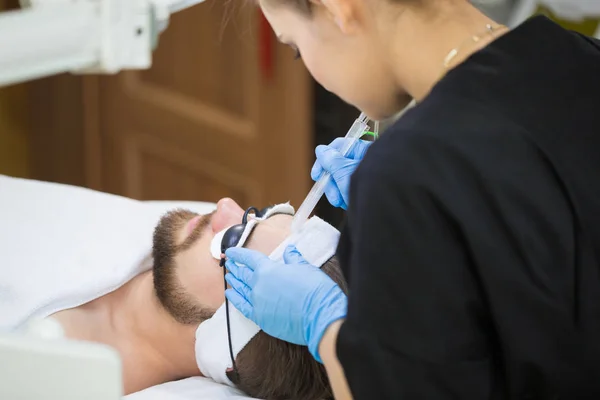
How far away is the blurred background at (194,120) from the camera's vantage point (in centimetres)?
263

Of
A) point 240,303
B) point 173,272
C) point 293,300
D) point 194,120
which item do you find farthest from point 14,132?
point 293,300

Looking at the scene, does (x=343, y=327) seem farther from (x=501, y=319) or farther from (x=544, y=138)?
(x=544, y=138)

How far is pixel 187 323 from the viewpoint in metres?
1.57

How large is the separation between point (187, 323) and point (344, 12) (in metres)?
0.76

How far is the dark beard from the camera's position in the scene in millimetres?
1571

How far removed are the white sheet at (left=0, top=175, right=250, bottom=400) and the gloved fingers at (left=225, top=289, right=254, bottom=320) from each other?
21cm

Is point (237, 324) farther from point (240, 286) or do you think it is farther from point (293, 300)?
point (293, 300)

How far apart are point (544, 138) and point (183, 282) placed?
833 mm

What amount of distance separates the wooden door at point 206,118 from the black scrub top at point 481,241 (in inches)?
63.4

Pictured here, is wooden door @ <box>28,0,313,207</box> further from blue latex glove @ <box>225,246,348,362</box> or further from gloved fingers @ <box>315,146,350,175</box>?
blue latex glove @ <box>225,246,348,362</box>

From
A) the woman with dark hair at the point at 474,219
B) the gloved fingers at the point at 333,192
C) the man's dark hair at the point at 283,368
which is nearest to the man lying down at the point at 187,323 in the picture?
the man's dark hair at the point at 283,368

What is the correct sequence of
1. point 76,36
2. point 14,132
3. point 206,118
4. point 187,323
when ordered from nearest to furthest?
point 76,36 → point 187,323 → point 206,118 → point 14,132

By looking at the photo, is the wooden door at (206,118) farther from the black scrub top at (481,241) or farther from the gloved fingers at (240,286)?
the black scrub top at (481,241)

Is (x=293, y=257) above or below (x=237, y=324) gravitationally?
above
